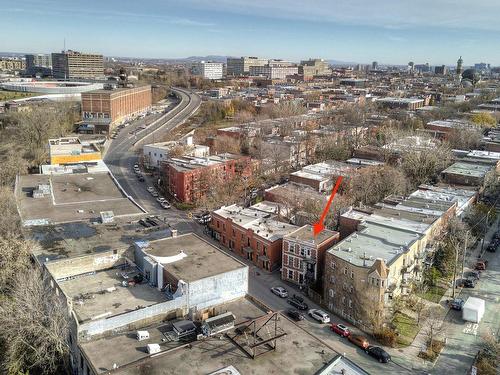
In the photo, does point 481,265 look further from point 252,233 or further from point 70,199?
point 70,199

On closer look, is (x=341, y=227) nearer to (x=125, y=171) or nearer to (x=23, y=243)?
(x=23, y=243)

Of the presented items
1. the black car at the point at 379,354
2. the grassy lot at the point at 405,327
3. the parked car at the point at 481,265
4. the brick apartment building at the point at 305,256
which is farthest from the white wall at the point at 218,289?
the parked car at the point at 481,265

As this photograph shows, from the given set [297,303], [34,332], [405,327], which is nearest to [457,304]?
[405,327]

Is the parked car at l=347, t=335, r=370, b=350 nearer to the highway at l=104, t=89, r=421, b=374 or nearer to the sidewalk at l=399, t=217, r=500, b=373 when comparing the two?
the highway at l=104, t=89, r=421, b=374

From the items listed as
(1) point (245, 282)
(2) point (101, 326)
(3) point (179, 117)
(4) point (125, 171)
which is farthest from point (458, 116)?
(2) point (101, 326)

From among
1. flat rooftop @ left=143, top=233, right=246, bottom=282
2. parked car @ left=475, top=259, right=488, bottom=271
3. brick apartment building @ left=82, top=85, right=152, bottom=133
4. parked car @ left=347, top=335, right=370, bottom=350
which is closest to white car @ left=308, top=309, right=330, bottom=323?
parked car @ left=347, top=335, right=370, bottom=350

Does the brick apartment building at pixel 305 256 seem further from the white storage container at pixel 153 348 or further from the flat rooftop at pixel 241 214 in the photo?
the white storage container at pixel 153 348
